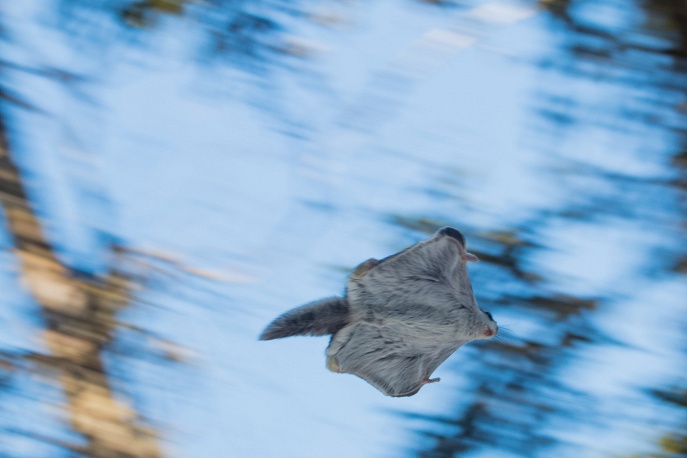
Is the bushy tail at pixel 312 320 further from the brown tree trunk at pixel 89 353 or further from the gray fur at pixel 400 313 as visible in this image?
the brown tree trunk at pixel 89 353

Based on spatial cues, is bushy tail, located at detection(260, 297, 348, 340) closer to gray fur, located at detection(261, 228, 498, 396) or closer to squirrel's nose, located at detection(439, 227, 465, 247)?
gray fur, located at detection(261, 228, 498, 396)

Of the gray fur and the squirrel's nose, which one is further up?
the squirrel's nose

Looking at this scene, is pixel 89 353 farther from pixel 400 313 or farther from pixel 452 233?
pixel 452 233

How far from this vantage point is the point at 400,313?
11.6 ft

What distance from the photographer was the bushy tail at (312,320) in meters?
3.12

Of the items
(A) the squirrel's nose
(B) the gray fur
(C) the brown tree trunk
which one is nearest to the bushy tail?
(B) the gray fur

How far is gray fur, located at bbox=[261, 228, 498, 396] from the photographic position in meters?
3.40

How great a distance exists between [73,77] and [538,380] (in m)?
3.37

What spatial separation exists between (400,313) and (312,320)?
0.50 m

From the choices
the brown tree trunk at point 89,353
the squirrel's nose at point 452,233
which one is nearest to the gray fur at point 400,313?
the squirrel's nose at point 452,233

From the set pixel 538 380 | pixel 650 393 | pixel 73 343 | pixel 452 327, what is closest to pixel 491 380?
pixel 538 380

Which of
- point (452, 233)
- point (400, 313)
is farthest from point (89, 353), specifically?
point (452, 233)

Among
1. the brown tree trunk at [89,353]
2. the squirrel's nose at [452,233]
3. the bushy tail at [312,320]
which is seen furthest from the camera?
the brown tree trunk at [89,353]

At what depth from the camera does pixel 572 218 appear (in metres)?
4.56
